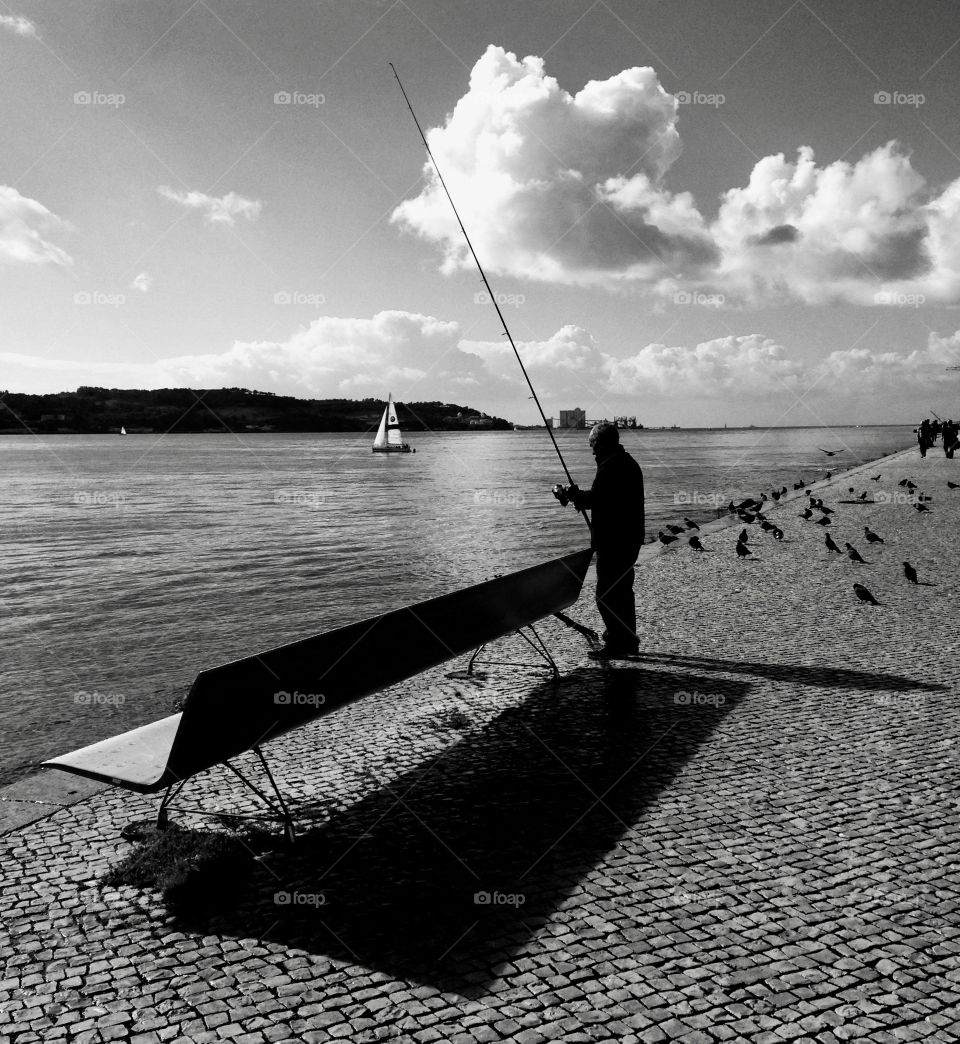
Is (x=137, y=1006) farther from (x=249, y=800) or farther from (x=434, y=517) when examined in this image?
(x=434, y=517)

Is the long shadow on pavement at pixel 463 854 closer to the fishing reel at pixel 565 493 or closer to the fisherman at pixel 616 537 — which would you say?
the fisherman at pixel 616 537

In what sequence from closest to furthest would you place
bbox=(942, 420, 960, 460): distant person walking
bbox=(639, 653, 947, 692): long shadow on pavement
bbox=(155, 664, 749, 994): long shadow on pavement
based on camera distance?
bbox=(155, 664, 749, 994): long shadow on pavement → bbox=(639, 653, 947, 692): long shadow on pavement → bbox=(942, 420, 960, 460): distant person walking

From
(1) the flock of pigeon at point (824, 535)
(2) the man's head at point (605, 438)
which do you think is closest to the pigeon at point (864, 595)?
(1) the flock of pigeon at point (824, 535)

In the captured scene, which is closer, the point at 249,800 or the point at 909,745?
the point at 249,800

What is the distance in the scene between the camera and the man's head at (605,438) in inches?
312

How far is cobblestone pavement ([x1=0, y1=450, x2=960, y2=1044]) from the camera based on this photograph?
118 inches

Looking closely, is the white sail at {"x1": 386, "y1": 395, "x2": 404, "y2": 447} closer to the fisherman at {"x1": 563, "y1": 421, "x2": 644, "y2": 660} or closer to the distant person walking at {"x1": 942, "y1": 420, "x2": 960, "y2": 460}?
the distant person walking at {"x1": 942, "y1": 420, "x2": 960, "y2": 460}

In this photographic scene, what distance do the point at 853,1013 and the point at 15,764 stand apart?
18.9ft

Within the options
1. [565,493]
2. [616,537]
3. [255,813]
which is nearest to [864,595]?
[616,537]

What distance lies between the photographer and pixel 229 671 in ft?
12.7

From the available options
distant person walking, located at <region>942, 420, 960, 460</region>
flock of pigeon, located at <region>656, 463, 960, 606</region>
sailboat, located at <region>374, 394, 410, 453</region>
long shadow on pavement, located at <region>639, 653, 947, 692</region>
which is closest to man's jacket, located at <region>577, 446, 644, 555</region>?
long shadow on pavement, located at <region>639, 653, 947, 692</region>

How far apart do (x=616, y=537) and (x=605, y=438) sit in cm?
88

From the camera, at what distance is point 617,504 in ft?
25.5

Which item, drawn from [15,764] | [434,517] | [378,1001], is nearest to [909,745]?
[378,1001]
